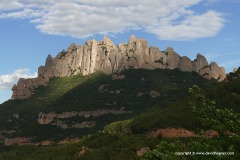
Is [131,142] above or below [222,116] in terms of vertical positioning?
below

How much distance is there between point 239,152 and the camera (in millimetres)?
23266

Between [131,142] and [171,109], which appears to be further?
[171,109]

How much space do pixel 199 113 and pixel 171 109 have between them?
364 feet

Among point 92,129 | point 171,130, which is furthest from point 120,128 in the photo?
point 92,129

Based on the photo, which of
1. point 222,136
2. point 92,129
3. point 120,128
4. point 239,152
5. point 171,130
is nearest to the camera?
point 239,152

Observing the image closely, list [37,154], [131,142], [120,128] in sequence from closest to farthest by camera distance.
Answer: [131,142] < [37,154] < [120,128]

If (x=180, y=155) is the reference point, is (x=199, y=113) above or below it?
above

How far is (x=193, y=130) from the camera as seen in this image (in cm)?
11581

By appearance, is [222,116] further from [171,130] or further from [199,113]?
[171,130]

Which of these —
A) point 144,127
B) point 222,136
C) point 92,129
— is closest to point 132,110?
point 92,129

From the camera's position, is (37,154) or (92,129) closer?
(37,154)

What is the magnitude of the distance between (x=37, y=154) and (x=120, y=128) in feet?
100.0

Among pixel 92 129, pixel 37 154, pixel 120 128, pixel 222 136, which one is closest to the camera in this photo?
pixel 222 136

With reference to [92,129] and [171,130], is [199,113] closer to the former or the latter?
[171,130]
